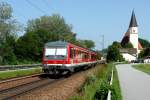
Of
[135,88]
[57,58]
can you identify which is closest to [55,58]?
[57,58]

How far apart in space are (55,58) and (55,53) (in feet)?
1.76

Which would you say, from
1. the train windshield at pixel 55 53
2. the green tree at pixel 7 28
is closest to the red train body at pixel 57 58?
the train windshield at pixel 55 53

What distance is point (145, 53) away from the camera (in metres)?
164

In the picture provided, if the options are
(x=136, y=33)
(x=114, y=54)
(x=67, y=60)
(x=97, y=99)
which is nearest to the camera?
(x=97, y=99)

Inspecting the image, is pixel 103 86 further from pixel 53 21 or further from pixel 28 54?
pixel 53 21

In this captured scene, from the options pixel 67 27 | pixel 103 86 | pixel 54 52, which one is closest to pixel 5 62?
pixel 54 52

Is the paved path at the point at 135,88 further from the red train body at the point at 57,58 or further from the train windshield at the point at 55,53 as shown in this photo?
the train windshield at the point at 55,53

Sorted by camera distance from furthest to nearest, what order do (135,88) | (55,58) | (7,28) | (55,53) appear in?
(7,28)
(55,53)
(55,58)
(135,88)

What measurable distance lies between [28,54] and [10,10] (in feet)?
26.8

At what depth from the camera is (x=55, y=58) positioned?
3203cm

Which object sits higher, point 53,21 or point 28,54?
point 53,21

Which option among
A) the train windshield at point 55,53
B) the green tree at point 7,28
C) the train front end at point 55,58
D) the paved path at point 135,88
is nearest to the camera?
the paved path at point 135,88

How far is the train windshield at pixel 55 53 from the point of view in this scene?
3212 cm

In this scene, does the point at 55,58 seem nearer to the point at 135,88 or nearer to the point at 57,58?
the point at 57,58
